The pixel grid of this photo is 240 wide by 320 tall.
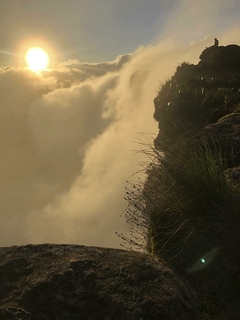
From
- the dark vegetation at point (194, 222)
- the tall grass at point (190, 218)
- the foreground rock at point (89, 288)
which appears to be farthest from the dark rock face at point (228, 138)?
the foreground rock at point (89, 288)

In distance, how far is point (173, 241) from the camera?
12.3ft

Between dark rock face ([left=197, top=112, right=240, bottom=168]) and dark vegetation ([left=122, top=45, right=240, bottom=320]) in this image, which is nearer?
dark vegetation ([left=122, top=45, right=240, bottom=320])

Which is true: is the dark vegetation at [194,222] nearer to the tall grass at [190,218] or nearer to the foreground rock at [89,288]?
the tall grass at [190,218]

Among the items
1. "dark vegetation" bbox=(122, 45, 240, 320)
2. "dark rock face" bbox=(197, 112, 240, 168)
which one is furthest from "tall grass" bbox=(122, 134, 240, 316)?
"dark rock face" bbox=(197, 112, 240, 168)

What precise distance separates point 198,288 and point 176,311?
0.70 metres

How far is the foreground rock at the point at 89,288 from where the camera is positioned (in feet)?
8.25

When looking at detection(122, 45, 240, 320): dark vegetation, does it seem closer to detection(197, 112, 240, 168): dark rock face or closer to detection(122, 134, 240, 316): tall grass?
detection(122, 134, 240, 316): tall grass

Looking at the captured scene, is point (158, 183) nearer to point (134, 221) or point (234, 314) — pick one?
Answer: point (134, 221)

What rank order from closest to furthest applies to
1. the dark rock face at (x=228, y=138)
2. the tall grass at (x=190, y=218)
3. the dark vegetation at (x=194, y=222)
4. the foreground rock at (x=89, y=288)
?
1. the foreground rock at (x=89, y=288)
2. the dark vegetation at (x=194, y=222)
3. the tall grass at (x=190, y=218)
4. the dark rock face at (x=228, y=138)

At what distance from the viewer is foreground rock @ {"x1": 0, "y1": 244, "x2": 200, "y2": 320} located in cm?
252

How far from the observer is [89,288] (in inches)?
108

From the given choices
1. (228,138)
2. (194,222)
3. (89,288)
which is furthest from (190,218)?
(228,138)

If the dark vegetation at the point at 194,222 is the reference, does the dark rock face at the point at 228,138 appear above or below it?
above

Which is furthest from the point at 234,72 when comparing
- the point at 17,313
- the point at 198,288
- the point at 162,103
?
the point at 17,313
